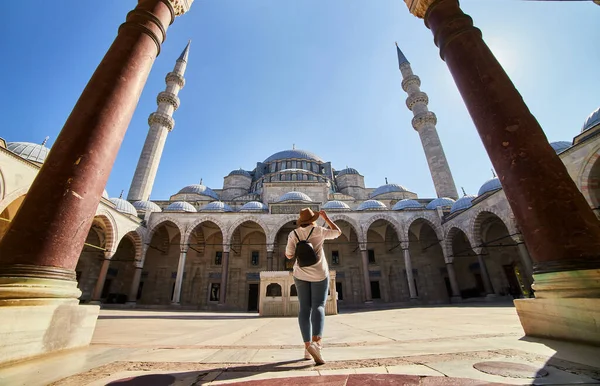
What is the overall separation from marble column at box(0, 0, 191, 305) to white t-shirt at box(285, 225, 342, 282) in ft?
6.43

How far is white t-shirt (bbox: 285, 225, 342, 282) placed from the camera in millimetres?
2092

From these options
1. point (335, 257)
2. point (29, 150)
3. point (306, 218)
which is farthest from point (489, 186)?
point (29, 150)

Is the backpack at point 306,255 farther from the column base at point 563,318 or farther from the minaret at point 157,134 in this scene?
the minaret at point 157,134

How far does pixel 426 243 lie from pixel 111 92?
2063cm

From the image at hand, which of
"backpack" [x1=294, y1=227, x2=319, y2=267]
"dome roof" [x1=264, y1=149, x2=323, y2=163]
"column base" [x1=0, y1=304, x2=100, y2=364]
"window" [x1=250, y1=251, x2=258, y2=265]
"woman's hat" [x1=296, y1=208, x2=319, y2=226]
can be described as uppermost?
"dome roof" [x1=264, y1=149, x2=323, y2=163]

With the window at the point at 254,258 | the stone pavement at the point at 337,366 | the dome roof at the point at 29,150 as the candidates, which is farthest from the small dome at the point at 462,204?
the dome roof at the point at 29,150

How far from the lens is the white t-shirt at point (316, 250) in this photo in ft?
6.86

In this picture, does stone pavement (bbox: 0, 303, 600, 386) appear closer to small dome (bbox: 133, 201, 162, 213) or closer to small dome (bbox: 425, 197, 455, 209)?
small dome (bbox: 133, 201, 162, 213)

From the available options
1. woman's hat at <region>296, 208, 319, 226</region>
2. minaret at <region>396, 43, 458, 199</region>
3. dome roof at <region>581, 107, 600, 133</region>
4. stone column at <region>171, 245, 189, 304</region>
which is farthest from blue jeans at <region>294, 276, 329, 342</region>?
minaret at <region>396, 43, 458, 199</region>

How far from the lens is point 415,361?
5.28 feet

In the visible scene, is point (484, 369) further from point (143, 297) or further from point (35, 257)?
point (143, 297)

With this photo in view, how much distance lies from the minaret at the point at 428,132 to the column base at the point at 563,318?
19751mm

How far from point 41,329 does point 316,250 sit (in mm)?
2182

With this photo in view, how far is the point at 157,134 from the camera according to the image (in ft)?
69.6
